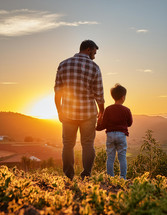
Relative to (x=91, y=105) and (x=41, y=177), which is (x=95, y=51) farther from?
(x=41, y=177)

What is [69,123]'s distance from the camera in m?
4.37

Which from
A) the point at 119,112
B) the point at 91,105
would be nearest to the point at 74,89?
the point at 91,105

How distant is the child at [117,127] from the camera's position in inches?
196

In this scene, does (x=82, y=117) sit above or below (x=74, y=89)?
below

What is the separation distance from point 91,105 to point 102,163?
5.11 meters

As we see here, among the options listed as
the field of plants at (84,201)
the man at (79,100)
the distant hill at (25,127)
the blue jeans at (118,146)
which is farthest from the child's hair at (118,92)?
the distant hill at (25,127)

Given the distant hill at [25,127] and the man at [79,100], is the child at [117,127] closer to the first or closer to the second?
the man at [79,100]

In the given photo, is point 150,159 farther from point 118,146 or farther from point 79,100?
point 79,100

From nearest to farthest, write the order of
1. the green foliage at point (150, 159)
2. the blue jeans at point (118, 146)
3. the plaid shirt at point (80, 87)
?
the plaid shirt at point (80, 87), the blue jeans at point (118, 146), the green foliage at point (150, 159)

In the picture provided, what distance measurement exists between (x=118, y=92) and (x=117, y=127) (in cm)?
74

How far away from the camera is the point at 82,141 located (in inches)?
175

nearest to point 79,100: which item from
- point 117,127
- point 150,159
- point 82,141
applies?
point 82,141

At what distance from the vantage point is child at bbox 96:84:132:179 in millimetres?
4980

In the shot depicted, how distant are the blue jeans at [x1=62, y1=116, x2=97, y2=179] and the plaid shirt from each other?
0.14 metres
